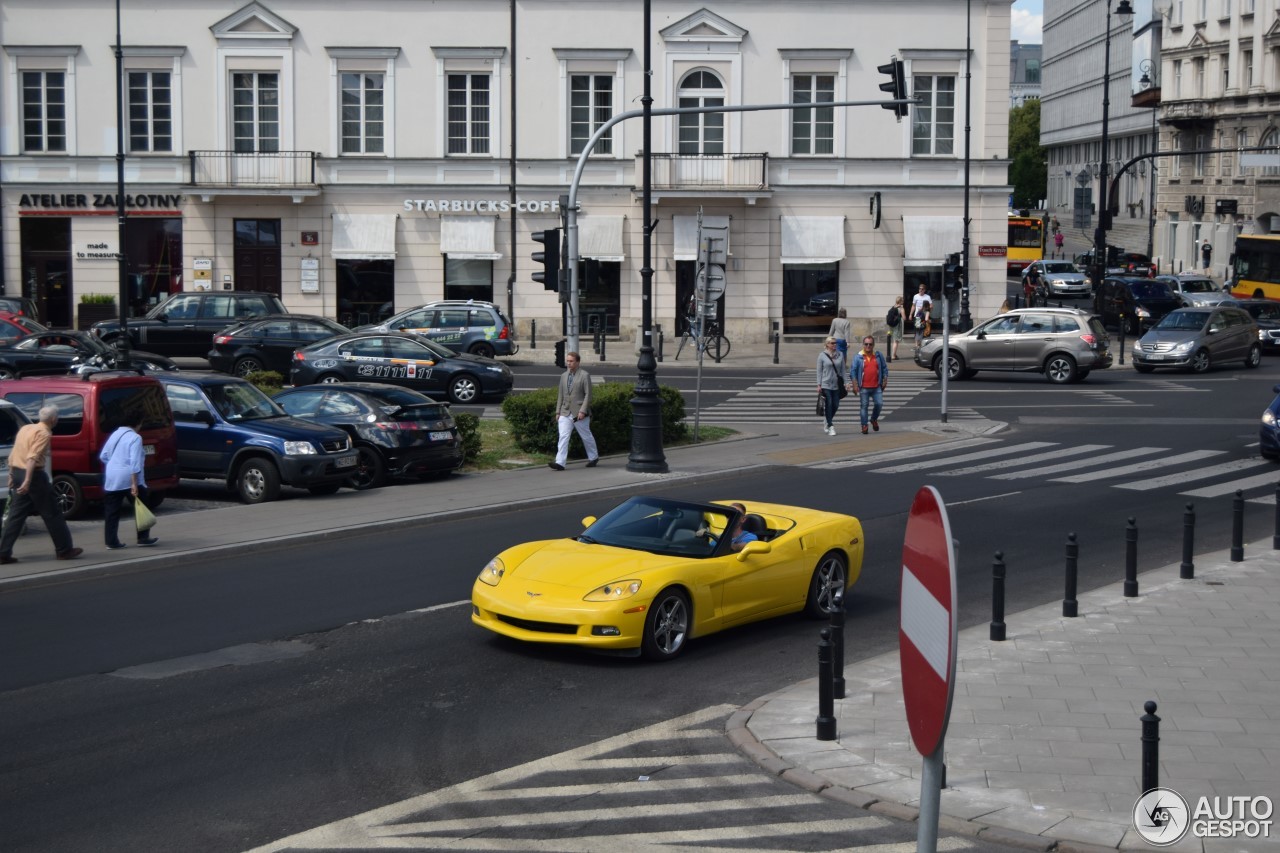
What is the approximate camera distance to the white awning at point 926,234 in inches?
1801

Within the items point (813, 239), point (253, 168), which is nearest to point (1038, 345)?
point (813, 239)

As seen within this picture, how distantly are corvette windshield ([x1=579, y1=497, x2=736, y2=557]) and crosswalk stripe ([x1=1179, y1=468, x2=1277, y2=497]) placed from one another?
34.9 feet

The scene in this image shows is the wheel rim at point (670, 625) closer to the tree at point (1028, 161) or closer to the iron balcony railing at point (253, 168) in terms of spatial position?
the iron balcony railing at point (253, 168)

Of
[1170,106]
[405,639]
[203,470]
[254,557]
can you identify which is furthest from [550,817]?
[1170,106]

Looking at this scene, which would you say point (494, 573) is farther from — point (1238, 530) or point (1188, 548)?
point (1238, 530)

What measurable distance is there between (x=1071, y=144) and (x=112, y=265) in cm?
8990

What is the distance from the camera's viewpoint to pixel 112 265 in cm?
4525

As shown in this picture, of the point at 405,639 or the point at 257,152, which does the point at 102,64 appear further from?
the point at 405,639

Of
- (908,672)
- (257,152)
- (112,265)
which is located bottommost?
(908,672)

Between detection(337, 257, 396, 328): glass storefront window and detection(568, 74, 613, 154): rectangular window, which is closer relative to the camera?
detection(568, 74, 613, 154): rectangular window

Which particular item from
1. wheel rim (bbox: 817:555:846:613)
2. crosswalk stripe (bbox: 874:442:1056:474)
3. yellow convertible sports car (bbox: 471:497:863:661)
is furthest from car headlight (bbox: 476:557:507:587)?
crosswalk stripe (bbox: 874:442:1056:474)

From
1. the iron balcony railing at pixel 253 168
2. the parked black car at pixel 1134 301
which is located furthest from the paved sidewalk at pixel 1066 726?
the parked black car at pixel 1134 301

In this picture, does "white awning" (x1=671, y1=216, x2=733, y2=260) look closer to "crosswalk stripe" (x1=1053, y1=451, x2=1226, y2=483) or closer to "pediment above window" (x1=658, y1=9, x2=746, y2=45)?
"pediment above window" (x1=658, y1=9, x2=746, y2=45)

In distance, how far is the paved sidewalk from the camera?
8117 mm
